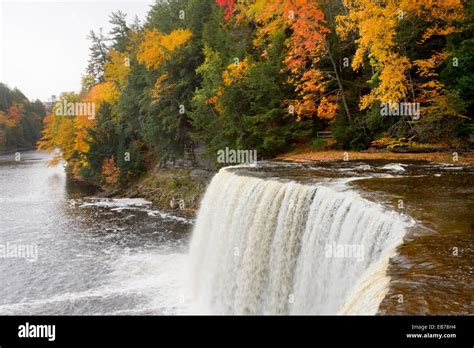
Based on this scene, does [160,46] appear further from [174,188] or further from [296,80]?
[296,80]

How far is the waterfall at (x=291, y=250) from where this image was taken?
23.5 ft

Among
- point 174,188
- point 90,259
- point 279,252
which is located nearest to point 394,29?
point 279,252

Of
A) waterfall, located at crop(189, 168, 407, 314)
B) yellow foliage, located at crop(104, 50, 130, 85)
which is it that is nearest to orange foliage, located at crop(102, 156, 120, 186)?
yellow foliage, located at crop(104, 50, 130, 85)

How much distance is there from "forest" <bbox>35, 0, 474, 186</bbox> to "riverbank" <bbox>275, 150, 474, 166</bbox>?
1.87 ft

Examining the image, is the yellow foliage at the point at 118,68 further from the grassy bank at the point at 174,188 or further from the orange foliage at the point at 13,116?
the orange foliage at the point at 13,116

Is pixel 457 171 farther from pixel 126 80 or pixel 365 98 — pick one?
pixel 126 80

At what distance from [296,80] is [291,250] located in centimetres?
1389

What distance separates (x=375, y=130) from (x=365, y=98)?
6.66 ft

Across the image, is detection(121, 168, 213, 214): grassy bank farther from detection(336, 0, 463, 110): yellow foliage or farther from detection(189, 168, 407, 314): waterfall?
detection(336, 0, 463, 110): yellow foliage

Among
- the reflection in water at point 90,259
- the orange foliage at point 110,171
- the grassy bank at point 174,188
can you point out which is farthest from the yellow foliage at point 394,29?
the orange foliage at point 110,171

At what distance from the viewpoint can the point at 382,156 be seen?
17375mm

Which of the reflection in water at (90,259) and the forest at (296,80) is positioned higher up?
the forest at (296,80)

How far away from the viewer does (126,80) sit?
1414 inches

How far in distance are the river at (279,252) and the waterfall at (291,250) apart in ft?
0.10
